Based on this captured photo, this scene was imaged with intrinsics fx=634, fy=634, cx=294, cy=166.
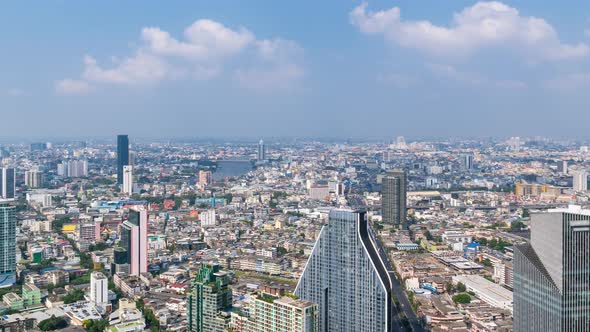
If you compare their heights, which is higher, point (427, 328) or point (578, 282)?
point (578, 282)

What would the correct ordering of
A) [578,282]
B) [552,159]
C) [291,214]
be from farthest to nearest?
[552,159], [291,214], [578,282]

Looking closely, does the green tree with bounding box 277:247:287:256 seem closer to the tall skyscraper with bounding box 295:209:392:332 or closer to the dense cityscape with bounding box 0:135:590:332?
the dense cityscape with bounding box 0:135:590:332

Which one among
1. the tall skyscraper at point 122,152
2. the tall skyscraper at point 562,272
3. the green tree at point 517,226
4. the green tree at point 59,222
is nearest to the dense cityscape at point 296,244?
the tall skyscraper at point 562,272

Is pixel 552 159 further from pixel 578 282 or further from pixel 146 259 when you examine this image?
pixel 578 282

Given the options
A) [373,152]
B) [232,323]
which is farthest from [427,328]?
[373,152]

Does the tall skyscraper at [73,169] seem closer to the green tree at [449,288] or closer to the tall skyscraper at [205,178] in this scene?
the tall skyscraper at [205,178]

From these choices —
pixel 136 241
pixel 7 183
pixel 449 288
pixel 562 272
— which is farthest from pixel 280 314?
pixel 7 183
